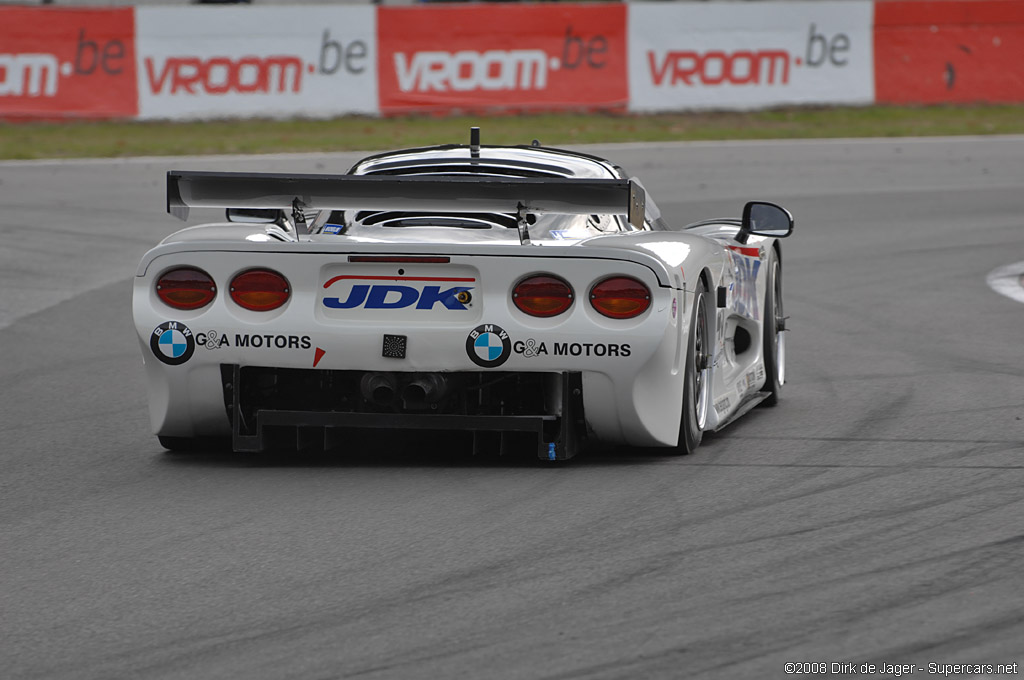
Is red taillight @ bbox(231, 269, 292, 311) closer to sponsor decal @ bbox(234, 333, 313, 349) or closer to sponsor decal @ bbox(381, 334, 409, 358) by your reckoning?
sponsor decal @ bbox(234, 333, 313, 349)

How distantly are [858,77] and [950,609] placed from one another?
17905 mm

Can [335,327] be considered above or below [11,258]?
above

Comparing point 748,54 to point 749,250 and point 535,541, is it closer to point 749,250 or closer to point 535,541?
point 749,250

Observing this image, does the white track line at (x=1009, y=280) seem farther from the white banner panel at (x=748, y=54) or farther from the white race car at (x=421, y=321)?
the white banner panel at (x=748, y=54)

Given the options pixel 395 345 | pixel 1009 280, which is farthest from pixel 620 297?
pixel 1009 280

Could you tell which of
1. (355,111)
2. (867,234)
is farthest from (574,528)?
(355,111)

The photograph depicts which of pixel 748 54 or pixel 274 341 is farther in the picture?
pixel 748 54

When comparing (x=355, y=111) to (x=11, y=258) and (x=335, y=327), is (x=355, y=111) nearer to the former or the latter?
(x=11, y=258)

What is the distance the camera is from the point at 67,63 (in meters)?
19.9

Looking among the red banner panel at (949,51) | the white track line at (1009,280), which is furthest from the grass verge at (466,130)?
the white track line at (1009,280)

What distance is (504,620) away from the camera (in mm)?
3736

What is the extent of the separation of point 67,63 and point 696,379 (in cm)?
1579

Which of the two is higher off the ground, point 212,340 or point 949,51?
point 949,51

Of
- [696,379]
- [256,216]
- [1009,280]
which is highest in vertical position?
[256,216]
